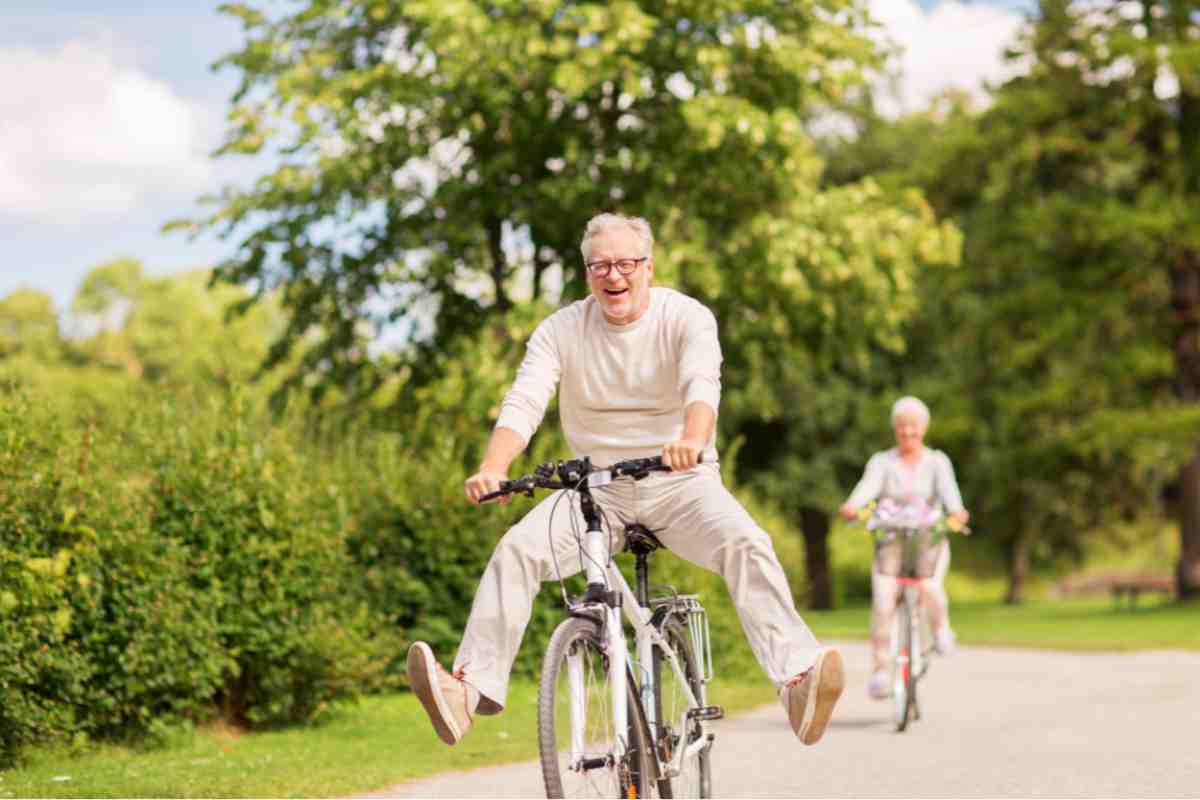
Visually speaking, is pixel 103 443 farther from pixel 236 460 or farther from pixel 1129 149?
pixel 1129 149

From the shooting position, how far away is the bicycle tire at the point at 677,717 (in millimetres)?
5602

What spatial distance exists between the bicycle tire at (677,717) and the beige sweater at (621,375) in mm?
767

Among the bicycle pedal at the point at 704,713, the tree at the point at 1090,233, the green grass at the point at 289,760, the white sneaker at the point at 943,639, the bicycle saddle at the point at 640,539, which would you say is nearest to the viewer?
the bicycle saddle at the point at 640,539

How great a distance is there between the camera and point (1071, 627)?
78.6 ft

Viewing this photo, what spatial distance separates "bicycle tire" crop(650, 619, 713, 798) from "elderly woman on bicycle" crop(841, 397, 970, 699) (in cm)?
469

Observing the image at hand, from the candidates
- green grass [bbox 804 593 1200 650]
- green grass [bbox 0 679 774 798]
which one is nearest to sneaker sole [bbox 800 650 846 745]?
green grass [bbox 0 679 774 798]

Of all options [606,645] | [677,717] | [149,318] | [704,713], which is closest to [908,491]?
[704,713]

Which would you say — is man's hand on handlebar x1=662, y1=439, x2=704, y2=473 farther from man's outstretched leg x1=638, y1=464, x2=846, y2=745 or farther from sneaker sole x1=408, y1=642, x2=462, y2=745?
sneaker sole x1=408, y1=642, x2=462, y2=745

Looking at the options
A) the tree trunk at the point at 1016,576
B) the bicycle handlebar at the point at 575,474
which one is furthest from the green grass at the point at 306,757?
the tree trunk at the point at 1016,576

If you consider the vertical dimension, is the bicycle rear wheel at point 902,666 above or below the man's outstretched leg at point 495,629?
below

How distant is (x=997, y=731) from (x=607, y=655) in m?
5.63

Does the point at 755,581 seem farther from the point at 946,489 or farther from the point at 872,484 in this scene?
the point at 946,489

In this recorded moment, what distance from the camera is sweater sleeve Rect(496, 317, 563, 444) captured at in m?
5.52

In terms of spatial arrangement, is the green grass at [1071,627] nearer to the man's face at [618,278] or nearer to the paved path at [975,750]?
the paved path at [975,750]
